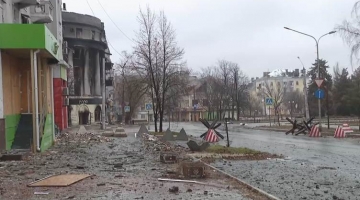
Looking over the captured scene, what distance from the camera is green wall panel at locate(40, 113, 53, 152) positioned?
2074 centimetres

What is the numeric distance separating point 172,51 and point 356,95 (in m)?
40.7

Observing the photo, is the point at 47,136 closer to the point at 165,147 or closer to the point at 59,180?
the point at 165,147

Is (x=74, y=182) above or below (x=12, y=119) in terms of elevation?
below

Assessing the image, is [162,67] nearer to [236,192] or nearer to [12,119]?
[12,119]

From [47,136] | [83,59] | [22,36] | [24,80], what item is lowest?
[47,136]

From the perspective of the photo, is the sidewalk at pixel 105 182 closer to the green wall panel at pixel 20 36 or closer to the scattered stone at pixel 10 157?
the scattered stone at pixel 10 157

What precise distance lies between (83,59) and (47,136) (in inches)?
2149

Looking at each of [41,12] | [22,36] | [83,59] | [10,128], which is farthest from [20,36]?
[83,59]

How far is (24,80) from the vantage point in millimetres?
22969

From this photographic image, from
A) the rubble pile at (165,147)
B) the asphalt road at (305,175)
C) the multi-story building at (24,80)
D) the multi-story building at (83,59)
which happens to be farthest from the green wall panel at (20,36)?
the multi-story building at (83,59)

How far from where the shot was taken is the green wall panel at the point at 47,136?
20739mm

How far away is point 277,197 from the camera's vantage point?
9.45 metres

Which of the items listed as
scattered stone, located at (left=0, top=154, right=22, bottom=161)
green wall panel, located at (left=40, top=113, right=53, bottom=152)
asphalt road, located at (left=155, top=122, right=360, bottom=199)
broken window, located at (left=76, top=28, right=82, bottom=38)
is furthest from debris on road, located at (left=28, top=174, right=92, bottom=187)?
broken window, located at (left=76, top=28, right=82, bottom=38)

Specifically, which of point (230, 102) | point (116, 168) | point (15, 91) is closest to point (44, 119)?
point (15, 91)
